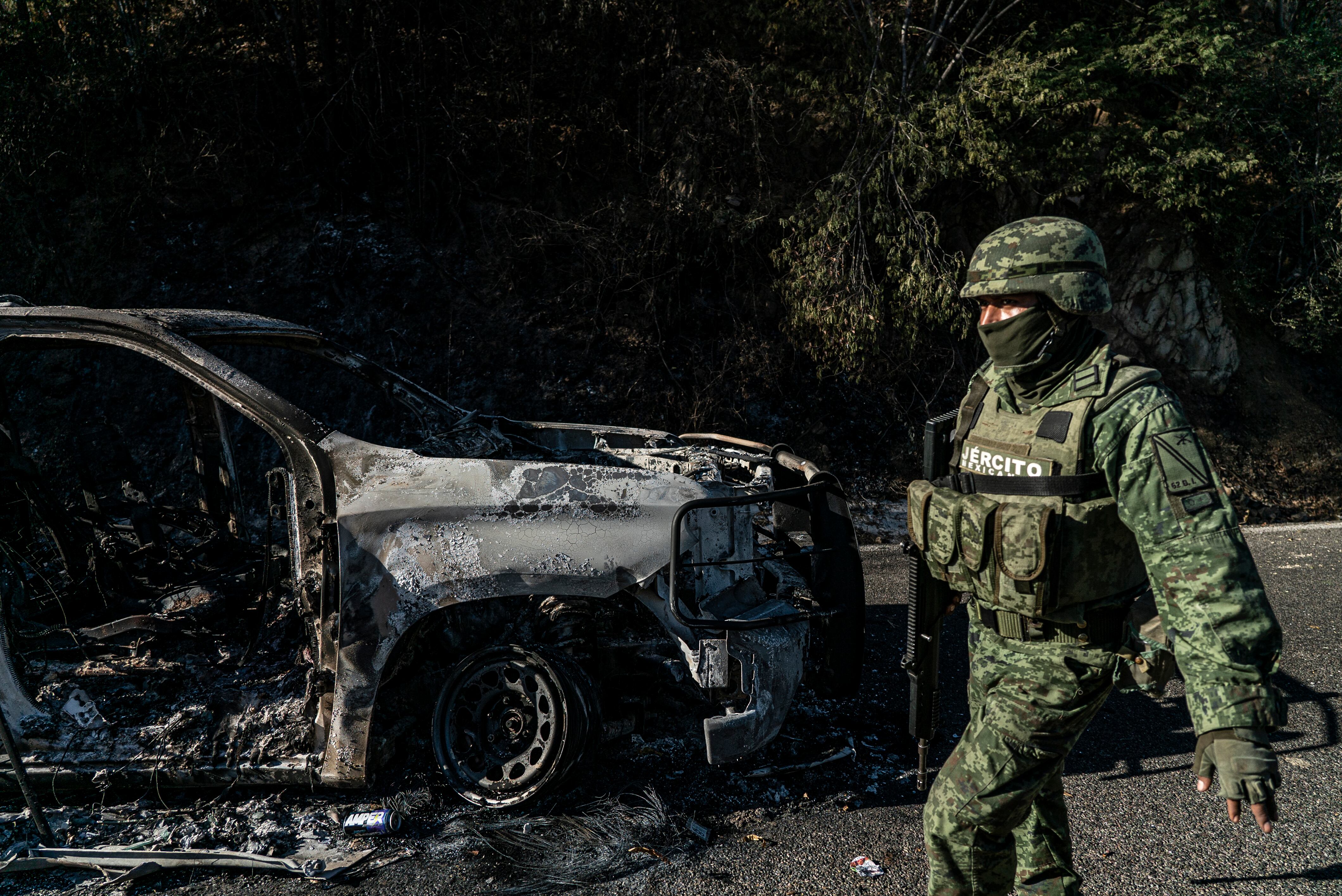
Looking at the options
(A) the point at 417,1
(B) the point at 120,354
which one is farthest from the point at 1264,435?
(B) the point at 120,354

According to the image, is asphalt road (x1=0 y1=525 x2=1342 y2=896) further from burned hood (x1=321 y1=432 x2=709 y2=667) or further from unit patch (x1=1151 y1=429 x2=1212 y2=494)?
unit patch (x1=1151 y1=429 x2=1212 y2=494)

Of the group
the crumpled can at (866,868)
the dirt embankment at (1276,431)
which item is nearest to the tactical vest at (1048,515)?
the crumpled can at (866,868)

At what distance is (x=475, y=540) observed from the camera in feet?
9.45

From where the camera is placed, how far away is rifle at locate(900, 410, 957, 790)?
8.79 feet

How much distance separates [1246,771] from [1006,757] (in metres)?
0.54

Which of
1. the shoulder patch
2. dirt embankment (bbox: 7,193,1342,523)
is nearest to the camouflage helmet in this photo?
the shoulder patch

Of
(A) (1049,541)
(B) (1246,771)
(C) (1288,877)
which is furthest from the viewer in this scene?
(C) (1288,877)

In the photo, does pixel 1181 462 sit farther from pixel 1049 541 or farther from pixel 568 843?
pixel 568 843

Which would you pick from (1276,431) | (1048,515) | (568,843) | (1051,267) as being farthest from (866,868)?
(1276,431)

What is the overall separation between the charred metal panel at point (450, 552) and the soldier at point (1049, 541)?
3.60ft

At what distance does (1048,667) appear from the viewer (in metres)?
2.14

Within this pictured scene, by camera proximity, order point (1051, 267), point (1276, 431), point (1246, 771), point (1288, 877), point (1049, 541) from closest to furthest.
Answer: point (1246, 771), point (1049, 541), point (1051, 267), point (1288, 877), point (1276, 431)

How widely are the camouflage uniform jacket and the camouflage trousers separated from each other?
0.30 m

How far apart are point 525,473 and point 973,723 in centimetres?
167
